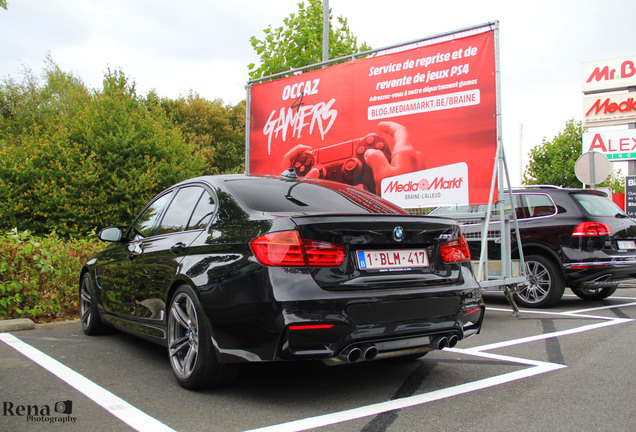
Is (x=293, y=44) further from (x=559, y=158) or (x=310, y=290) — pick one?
(x=559, y=158)

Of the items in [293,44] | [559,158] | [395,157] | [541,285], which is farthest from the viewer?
[559,158]

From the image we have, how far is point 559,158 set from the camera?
135ft

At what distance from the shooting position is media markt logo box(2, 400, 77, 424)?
3.22 metres

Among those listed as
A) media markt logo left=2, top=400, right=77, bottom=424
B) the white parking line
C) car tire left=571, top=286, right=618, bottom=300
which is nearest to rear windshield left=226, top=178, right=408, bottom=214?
the white parking line

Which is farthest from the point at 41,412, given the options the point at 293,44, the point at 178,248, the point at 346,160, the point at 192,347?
the point at 293,44

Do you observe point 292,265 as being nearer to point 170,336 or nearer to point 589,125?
point 170,336

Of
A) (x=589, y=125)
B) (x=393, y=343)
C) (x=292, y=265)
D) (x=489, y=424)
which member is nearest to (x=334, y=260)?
(x=292, y=265)

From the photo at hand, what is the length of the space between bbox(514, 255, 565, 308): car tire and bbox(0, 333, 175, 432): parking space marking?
19.9ft

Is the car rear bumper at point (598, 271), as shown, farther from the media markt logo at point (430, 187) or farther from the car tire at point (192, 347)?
the car tire at point (192, 347)

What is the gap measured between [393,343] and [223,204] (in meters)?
1.48

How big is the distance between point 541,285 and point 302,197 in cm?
531

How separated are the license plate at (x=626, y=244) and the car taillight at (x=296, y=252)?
6.14 m

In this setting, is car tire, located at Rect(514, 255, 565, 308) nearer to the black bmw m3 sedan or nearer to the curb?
the black bmw m3 sedan

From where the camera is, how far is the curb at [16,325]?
6312mm
